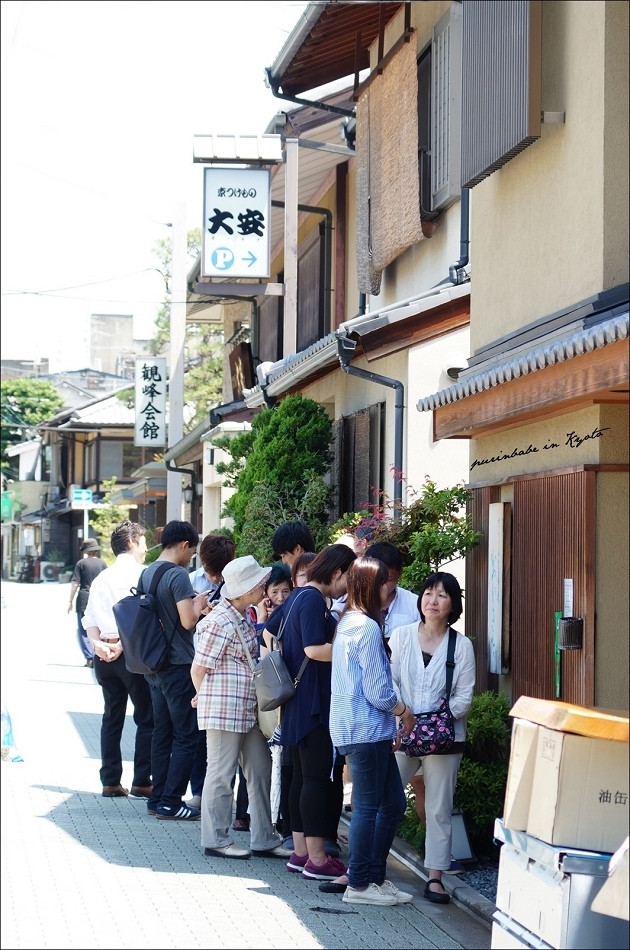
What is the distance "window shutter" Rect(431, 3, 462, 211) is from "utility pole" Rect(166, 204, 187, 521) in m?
12.5

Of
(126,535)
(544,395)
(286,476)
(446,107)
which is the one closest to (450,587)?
(544,395)

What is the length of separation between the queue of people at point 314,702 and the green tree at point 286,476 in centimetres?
403

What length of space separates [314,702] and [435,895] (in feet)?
4.41

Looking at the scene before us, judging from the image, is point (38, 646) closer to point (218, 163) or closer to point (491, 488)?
point (218, 163)

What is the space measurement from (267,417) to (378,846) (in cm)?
835

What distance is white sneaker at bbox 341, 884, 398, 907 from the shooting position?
7023mm

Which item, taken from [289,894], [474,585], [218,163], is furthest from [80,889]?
[218,163]

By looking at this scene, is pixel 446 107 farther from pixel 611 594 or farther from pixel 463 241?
pixel 611 594

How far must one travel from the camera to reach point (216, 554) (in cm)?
943

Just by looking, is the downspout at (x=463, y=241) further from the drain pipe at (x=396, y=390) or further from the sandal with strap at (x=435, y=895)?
the sandal with strap at (x=435, y=895)

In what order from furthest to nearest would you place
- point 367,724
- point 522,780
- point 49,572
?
point 49,572 < point 367,724 < point 522,780

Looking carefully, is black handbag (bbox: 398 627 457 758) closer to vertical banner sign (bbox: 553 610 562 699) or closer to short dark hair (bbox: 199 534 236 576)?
vertical banner sign (bbox: 553 610 562 699)

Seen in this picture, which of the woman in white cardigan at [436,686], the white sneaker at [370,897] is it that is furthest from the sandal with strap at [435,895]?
the white sneaker at [370,897]

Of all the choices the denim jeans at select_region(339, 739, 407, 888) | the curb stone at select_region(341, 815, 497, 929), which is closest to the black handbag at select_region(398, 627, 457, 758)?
the denim jeans at select_region(339, 739, 407, 888)
